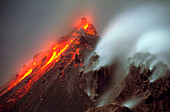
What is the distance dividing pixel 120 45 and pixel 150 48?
11701 mm

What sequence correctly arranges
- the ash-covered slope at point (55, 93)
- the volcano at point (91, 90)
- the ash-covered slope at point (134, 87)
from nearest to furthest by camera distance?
the ash-covered slope at point (134, 87)
the volcano at point (91, 90)
the ash-covered slope at point (55, 93)

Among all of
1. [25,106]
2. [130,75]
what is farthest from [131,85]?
[25,106]

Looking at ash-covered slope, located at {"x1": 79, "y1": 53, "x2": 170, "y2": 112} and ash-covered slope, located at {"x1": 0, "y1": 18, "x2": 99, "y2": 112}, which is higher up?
ash-covered slope, located at {"x1": 0, "y1": 18, "x2": 99, "y2": 112}

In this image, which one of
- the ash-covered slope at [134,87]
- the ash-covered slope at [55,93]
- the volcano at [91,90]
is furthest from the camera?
the ash-covered slope at [55,93]

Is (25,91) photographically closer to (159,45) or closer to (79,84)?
(79,84)

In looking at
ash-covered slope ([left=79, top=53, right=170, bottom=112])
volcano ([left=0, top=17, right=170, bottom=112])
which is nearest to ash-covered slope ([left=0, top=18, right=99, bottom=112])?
volcano ([left=0, top=17, right=170, bottom=112])

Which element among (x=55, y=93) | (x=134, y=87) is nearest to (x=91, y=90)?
(x=55, y=93)

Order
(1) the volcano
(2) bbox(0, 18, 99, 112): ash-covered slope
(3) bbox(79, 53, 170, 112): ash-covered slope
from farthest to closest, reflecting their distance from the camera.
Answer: (2) bbox(0, 18, 99, 112): ash-covered slope, (1) the volcano, (3) bbox(79, 53, 170, 112): ash-covered slope

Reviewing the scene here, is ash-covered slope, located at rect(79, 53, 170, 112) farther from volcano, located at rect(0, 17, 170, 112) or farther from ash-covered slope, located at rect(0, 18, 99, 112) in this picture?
ash-covered slope, located at rect(0, 18, 99, 112)

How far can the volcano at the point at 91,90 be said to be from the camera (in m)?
14.4

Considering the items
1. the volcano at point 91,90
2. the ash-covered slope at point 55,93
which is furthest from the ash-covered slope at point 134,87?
the ash-covered slope at point 55,93

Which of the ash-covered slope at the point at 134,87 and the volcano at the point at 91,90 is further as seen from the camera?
the volcano at the point at 91,90

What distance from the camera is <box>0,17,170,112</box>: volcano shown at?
47.3 ft

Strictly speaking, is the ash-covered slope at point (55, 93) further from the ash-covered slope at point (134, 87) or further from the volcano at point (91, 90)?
the ash-covered slope at point (134, 87)
